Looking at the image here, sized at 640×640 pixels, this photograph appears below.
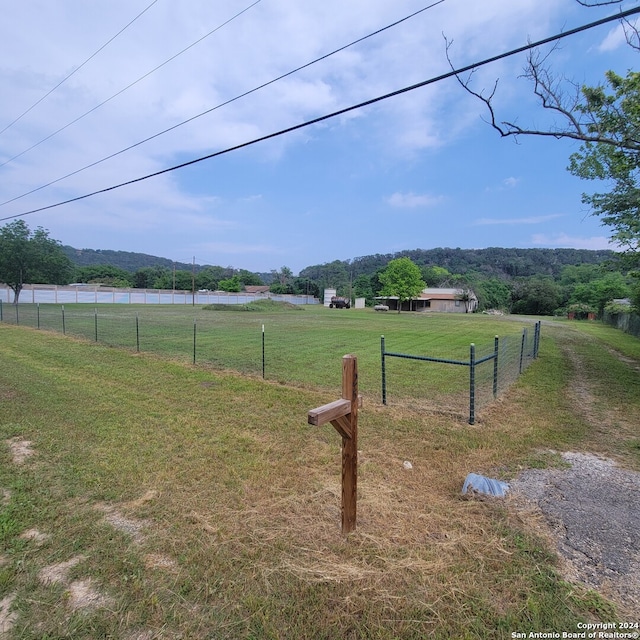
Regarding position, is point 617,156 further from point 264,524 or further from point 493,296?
point 493,296

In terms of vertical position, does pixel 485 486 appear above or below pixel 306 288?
below

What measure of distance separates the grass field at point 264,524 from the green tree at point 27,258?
3634cm

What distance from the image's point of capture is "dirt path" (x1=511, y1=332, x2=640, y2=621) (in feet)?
7.31

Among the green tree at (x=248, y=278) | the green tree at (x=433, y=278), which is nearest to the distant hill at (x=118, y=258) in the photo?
the green tree at (x=248, y=278)

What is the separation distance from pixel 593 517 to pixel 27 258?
143 ft

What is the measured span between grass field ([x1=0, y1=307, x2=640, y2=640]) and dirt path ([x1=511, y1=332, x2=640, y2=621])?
0.14 m

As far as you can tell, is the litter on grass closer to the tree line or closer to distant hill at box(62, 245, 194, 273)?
the tree line

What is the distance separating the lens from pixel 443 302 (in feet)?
195

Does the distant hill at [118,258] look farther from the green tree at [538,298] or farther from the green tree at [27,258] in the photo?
the green tree at [538,298]

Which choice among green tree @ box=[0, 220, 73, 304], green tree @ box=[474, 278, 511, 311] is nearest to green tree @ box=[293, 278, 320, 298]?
green tree @ box=[474, 278, 511, 311]

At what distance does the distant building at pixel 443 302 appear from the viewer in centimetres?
5791

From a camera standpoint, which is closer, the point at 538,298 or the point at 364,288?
the point at 538,298

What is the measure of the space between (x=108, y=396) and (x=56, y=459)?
7.87ft

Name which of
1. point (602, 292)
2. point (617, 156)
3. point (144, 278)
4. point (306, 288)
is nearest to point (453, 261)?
point (306, 288)
